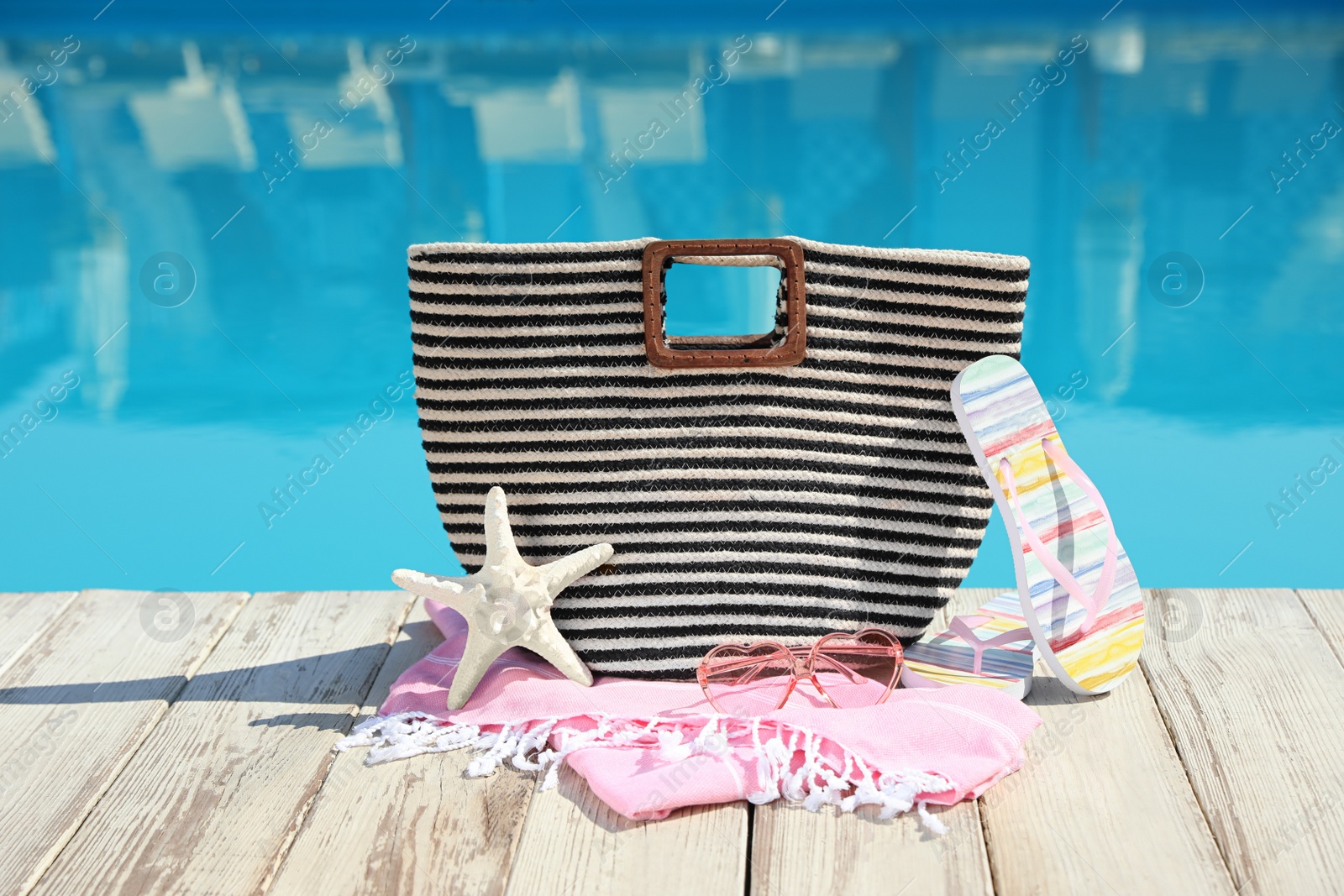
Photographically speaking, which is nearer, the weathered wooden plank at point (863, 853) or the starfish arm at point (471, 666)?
the weathered wooden plank at point (863, 853)

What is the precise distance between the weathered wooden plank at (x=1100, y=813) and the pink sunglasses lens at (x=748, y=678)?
0.28 metres

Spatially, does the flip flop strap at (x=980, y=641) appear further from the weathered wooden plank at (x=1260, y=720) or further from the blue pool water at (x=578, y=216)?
the blue pool water at (x=578, y=216)

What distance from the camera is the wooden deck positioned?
1086 millimetres

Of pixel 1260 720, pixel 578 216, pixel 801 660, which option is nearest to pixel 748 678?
pixel 801 660

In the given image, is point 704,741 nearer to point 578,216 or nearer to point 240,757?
point 240,757

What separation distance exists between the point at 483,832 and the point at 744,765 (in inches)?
10.9

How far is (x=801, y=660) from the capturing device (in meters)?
1.38

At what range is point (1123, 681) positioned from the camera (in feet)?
4.71

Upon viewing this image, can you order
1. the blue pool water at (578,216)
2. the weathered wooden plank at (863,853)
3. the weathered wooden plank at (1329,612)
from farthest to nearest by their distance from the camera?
the blue pool water at (578,216), the weathered wooden plank at (1329,612), the weathered wooden plank at (863,853)

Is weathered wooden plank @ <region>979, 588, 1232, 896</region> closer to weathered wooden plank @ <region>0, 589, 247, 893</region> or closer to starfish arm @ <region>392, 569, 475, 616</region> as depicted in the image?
starfish arm @ <region>392, 569, 475, 616</region>

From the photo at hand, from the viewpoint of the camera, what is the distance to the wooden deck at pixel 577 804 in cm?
109

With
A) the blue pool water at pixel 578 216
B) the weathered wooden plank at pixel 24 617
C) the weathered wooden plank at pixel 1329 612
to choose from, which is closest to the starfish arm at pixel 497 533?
the weathered wooden plank at pixel 24 617

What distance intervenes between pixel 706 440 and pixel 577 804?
0.47m

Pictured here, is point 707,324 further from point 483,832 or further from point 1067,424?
point 483,832
